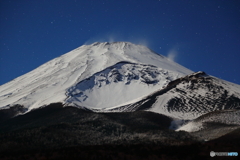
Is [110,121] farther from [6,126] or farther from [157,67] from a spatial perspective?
[157,67]

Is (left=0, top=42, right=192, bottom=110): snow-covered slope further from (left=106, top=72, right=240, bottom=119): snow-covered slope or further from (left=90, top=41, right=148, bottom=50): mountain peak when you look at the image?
(left=90, top=41, right=148, bottom=50): mountain peak

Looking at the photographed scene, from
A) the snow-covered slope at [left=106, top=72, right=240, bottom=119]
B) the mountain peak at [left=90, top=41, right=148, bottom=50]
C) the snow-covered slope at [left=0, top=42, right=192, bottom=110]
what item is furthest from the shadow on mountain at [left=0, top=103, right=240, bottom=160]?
the mountain peak at [left=90, top=41, right=148, bottom=50]

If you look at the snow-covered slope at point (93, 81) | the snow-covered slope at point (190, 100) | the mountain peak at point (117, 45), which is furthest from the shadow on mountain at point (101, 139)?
the mountain peak at point (117, 45)

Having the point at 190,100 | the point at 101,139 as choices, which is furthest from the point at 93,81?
the point at 101,139

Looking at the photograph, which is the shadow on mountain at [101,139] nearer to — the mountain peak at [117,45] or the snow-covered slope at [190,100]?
the snow-covered slope at [190,100]

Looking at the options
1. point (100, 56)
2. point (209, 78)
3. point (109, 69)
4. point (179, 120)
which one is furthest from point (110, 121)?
point (100, 56)
